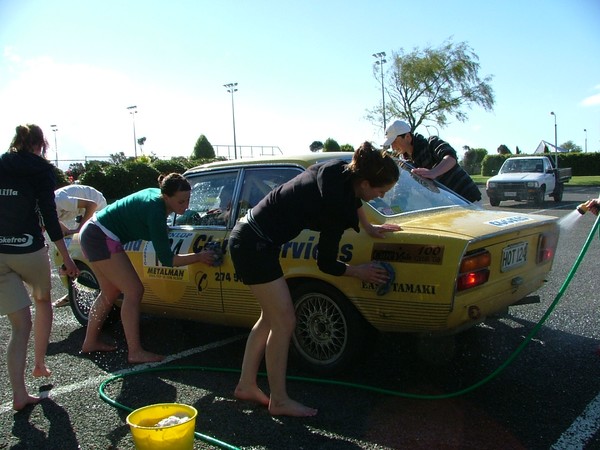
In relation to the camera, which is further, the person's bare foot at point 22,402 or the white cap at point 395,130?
the white cap at point 395,130

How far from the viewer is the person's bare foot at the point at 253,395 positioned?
3410 millimetres

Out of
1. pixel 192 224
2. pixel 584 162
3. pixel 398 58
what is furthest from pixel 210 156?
pixel 192 224

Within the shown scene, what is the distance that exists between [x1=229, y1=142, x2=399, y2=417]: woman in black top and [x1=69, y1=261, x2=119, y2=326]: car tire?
2569 mm

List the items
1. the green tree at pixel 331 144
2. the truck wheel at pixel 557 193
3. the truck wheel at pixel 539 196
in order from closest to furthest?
the truck wheel at pixel 539 196, the truck wheel at pixel 557 193, the green tree at pixel 331 144

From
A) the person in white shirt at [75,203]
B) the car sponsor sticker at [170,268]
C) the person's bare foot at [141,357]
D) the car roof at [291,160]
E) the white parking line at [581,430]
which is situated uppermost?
the car roof at [291,160]

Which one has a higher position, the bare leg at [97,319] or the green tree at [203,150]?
the green tree at [203,150]

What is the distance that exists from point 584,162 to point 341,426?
48100 mm

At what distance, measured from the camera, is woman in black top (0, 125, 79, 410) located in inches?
139

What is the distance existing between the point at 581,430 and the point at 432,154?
110 inches

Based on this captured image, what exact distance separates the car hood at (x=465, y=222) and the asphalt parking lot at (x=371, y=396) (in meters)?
0.84

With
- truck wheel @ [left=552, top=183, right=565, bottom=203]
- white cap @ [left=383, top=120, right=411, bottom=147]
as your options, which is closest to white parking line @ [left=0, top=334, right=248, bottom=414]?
white cap @ [left=383, top=120, right=411, bottom=147]

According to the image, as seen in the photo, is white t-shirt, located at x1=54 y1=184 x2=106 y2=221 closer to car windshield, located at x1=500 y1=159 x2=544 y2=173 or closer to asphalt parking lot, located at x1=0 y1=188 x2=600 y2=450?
asphalt parking lot, located at x1=0 y1=188 x2=600 y2=450

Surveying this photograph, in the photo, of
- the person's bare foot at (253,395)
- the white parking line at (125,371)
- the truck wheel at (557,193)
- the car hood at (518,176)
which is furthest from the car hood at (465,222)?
the truck wheel at (557,193)

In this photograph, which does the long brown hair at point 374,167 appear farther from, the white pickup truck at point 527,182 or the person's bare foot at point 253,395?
the white pickup truck at point 527,182
